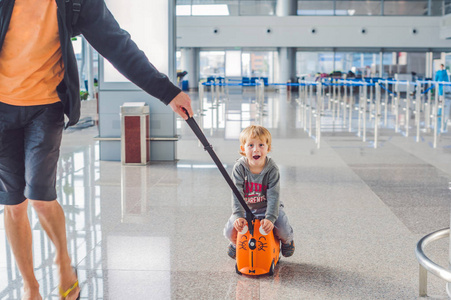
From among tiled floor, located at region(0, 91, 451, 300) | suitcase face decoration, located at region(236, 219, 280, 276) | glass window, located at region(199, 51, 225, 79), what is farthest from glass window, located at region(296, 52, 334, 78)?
suitcase face decoration, located at region(236, 219, 280, 276)

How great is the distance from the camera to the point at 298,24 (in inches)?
1380

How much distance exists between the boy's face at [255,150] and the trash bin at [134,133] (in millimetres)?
4483

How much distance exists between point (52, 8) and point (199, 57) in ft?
119

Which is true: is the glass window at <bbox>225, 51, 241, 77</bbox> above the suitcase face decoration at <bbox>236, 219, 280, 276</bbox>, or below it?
above

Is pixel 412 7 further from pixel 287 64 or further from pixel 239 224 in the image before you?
pixel 239 224

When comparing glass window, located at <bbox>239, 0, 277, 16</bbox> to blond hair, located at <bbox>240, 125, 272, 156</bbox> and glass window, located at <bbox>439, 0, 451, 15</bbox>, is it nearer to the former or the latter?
glass window, located at <bbox>439, 0, 451, 15</bbox>

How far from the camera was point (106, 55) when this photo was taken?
3021 millimetres

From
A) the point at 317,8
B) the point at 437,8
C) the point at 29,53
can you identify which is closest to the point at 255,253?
the point at 29,53

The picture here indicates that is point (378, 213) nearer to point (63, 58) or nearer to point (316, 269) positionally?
point (316, 269)

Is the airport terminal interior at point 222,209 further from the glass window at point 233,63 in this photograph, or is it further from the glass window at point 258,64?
the glass window at point 258,64

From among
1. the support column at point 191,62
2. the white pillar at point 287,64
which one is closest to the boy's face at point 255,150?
the white pillar at point 287,64

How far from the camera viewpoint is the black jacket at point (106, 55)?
292 cm

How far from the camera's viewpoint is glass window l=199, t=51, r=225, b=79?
39375mm

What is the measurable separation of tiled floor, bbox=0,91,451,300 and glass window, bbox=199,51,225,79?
101 ft
